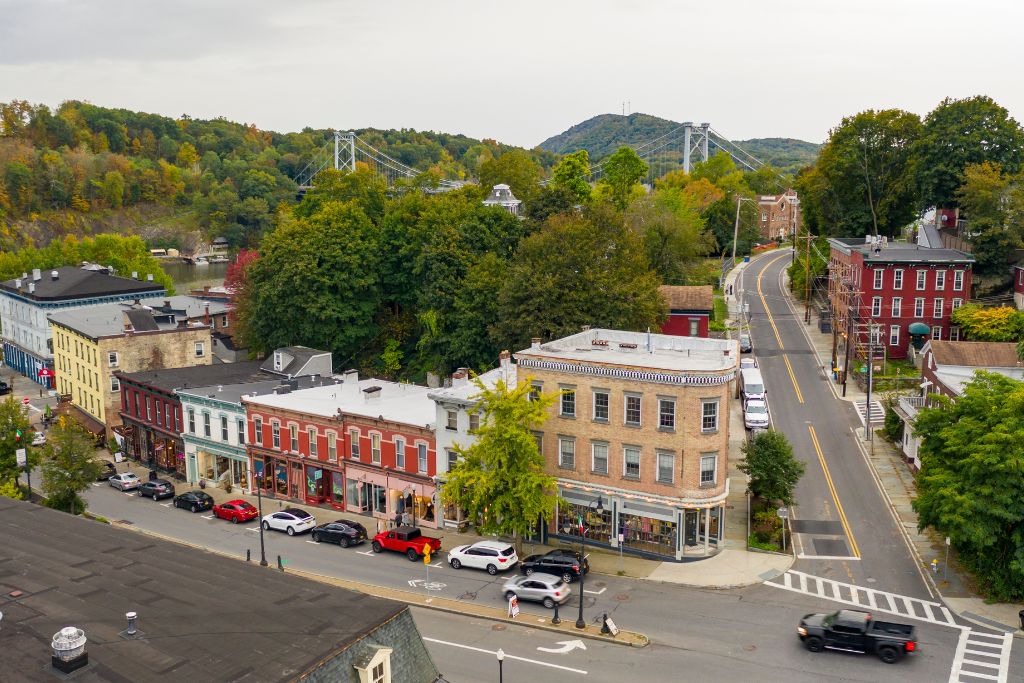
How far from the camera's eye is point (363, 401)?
182ft

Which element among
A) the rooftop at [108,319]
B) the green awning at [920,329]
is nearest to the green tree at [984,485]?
the green awning at [920,329]

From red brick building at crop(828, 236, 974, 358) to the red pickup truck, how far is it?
4011 cm

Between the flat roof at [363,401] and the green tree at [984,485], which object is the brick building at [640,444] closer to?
the flat roof at [363,401]

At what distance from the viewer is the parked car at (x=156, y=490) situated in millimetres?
57406

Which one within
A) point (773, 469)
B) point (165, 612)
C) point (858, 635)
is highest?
point (165, 612)

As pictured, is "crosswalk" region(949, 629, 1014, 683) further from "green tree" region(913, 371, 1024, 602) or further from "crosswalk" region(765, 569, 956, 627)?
"green tree" region(913, 371, 1024, 602)

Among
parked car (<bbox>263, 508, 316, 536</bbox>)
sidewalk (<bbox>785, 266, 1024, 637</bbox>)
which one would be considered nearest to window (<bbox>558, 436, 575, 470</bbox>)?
parked car (<bbox>263, 508, 316, 536</bbox>)

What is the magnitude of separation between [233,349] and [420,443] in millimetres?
53991

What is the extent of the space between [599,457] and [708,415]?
5719 millimetres

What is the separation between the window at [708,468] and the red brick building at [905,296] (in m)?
32.4

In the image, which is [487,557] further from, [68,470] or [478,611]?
[68,470]

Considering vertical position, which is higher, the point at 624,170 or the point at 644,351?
the point at 624,170

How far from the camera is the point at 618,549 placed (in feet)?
149

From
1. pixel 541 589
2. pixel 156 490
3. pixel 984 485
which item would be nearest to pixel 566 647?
pixel 541 589
